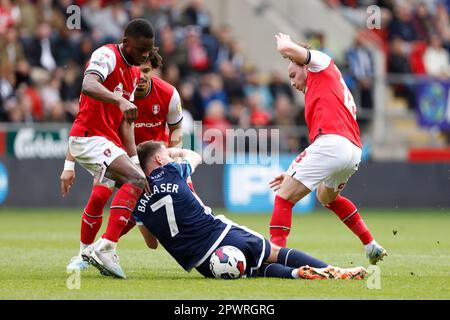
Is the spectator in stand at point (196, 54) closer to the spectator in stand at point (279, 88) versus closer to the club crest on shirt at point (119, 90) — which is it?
the spectator in stand at point (279, 88)

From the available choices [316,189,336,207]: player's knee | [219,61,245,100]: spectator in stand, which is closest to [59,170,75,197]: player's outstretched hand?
[316,189,336,207]: player's knee

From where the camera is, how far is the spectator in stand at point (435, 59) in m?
23.8

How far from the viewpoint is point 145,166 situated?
9.16 m

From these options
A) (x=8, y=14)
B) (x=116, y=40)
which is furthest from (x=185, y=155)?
(x=8, y=14)

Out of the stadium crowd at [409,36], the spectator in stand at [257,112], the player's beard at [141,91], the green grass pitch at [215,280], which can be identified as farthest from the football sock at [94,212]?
the stadium crowd at [409,36]

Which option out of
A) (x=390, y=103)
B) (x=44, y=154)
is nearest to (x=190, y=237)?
(x=44, y=154)

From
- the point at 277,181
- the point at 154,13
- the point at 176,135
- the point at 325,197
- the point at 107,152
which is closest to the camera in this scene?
the point at 107,152

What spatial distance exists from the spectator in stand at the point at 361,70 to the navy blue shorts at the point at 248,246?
1274cm

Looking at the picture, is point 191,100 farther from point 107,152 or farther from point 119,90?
point 107,152

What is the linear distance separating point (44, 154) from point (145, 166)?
10562mm

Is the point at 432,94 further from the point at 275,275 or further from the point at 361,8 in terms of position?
the point at 275,275

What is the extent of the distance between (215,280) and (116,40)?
12.6m

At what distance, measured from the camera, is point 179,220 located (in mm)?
9000

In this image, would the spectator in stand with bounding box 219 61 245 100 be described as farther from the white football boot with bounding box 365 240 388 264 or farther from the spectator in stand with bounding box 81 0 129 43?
the white football boot with bounding box 365 240 388 264
